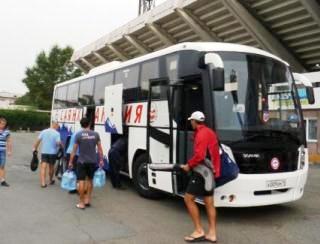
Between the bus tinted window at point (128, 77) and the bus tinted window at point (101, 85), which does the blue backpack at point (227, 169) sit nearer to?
the bus tinted window at point (128, 77)

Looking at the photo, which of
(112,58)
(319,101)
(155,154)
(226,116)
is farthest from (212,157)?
(112,58)

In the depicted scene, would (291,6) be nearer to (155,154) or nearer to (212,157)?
(155,154)

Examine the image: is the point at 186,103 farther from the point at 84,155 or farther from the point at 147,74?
the point at 84,155

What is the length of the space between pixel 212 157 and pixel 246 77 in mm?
1993

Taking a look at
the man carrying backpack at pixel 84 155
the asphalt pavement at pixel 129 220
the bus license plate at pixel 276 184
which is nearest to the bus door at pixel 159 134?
the asphalt pavement at pixel 129 220

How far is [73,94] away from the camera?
49.4ft

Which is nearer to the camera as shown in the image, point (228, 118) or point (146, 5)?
point (228, 118)

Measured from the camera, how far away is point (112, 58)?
3800cm

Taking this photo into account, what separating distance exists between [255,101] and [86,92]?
7085mm

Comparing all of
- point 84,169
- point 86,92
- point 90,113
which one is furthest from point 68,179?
point 86,92

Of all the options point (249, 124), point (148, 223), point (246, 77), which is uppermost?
point (246, 77)

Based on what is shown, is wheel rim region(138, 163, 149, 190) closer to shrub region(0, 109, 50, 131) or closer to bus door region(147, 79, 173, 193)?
bus door region(147, 79, 173, 193)

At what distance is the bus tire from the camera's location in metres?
9.30

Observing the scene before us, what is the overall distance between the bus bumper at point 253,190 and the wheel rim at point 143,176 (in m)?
2.49
